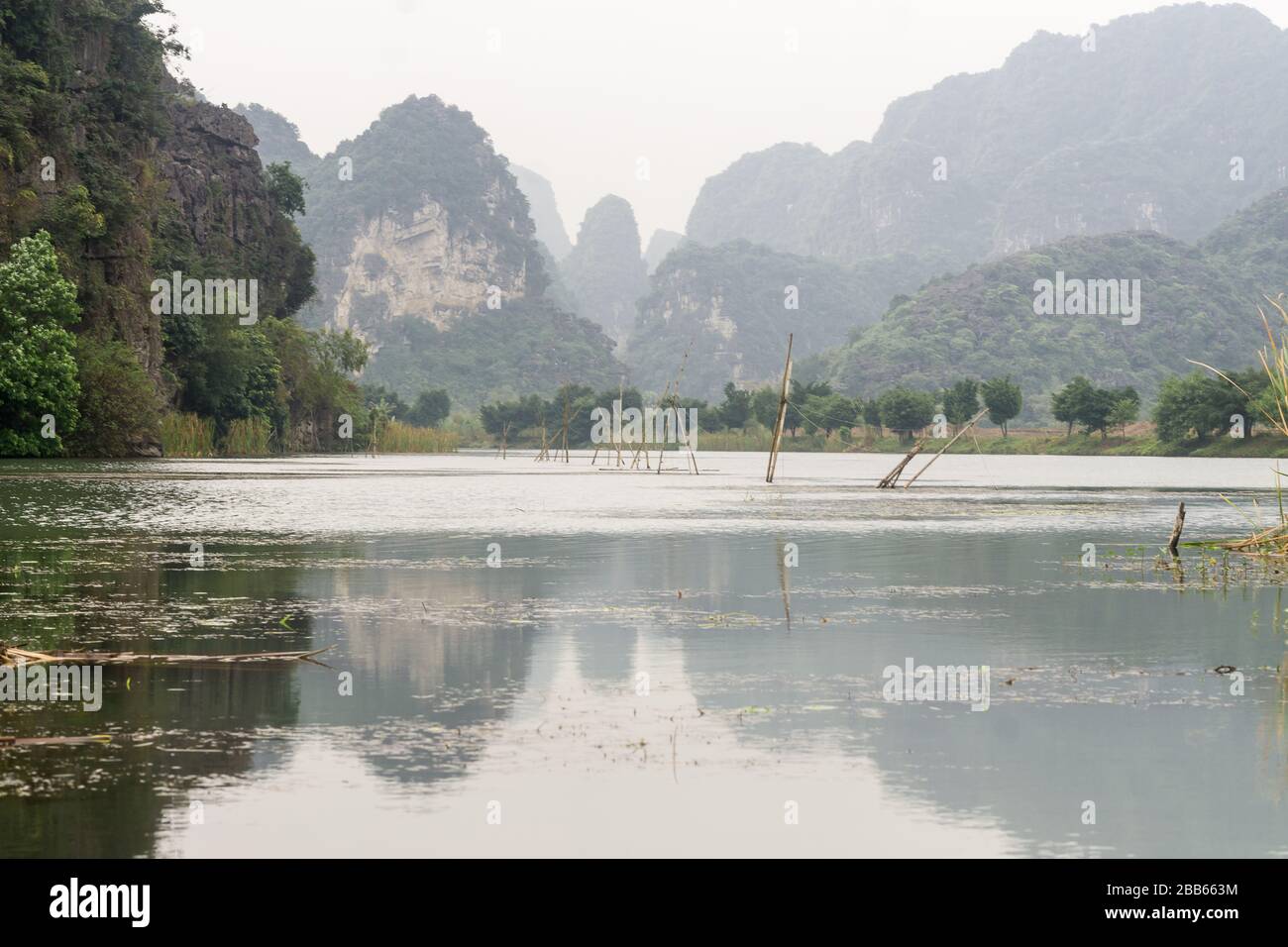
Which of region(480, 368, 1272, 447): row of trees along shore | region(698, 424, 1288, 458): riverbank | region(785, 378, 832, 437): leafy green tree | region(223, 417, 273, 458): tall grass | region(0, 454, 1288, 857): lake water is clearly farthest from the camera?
region(785, 378, 832, 437): leafy green tree

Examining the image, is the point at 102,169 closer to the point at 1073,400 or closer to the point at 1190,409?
the point at 1190,409

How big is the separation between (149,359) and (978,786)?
61720 mm

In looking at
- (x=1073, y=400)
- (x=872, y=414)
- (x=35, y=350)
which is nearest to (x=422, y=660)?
(x=35, y=350)

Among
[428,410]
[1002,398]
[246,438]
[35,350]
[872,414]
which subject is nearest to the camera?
[35,350]

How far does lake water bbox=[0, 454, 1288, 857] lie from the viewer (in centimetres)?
579

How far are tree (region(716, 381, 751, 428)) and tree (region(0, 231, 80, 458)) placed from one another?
94279 millimetres

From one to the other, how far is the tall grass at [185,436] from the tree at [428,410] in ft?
237

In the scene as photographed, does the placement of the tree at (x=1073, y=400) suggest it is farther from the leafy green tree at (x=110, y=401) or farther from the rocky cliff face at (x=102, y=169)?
the leafy green tree at (x=110, y=401)

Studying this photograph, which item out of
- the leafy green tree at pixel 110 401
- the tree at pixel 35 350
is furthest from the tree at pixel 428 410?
the tree at pixel 35 350

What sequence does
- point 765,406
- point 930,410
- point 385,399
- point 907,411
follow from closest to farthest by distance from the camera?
point 907,411 < point 930,410 < point 765,406 < point 385,399

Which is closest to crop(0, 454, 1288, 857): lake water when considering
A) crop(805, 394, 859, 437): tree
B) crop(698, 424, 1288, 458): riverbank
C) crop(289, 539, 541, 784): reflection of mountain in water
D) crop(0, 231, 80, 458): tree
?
crop(289, 539, 541, 784): reflection of mountain in water

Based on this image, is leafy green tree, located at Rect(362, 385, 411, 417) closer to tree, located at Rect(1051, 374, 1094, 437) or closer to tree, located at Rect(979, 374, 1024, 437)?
tree, located at Rect(979, 374, 1024, 437)

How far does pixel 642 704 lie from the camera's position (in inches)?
333

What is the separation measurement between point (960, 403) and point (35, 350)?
83064 millimetres
